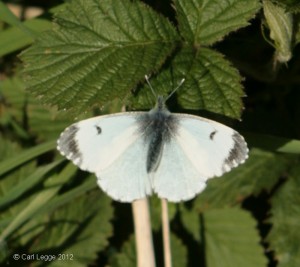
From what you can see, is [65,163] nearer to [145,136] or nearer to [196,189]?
[145,136]

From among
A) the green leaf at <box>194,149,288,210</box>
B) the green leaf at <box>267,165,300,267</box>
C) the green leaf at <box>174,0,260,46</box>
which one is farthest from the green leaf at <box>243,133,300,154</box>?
the green leaf at <box>174,0,260,46</box>

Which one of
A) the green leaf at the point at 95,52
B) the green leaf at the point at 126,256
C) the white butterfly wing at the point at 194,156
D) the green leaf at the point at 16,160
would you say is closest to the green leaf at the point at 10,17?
the green leaf at the point at 95,52

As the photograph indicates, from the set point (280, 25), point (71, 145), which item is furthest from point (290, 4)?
point (71, 145)

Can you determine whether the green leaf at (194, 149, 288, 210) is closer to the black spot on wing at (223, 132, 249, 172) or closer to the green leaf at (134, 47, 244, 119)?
the green leaf at (134, 47, 244, 119)

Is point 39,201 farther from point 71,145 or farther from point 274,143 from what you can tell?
point 274,143

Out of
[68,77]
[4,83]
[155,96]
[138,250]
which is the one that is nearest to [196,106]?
[155,96]

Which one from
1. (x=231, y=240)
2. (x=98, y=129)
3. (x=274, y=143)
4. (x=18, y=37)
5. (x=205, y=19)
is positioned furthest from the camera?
(x=231, y=240)
